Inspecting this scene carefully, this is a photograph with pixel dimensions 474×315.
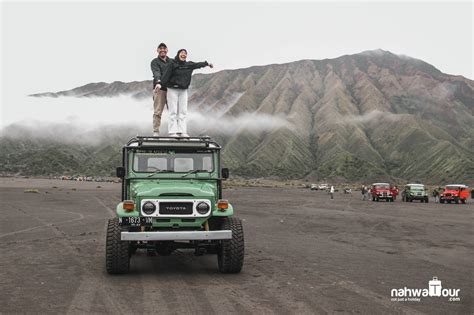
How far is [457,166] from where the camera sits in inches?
5192

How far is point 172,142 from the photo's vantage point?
1130 cm

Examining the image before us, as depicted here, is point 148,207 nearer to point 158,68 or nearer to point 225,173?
point 225,173

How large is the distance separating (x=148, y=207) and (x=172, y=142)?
6.07 feet

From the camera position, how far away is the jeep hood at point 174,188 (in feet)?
33.3

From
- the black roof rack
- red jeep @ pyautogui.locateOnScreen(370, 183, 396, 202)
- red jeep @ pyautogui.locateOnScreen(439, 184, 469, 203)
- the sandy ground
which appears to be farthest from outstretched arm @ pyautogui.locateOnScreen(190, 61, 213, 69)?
red jeep @ pyautogui.locateOnScreen(439, 184, 469, 203)

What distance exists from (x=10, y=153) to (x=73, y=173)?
123 ft

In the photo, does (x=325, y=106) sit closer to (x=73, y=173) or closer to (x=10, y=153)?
(x=73, y=173)

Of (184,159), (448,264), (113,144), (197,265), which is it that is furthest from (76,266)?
(113,144)

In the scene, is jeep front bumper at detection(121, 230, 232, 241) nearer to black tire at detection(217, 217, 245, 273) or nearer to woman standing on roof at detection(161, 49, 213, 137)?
black tire at detection(217, 217, 245, 273)

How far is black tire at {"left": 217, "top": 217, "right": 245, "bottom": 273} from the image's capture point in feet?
33.6

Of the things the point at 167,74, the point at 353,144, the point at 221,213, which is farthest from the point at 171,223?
the point at 353,144

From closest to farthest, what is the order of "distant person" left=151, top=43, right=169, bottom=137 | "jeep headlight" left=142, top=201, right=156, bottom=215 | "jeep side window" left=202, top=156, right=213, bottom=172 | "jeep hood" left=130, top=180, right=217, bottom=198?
"jeep headlight" left=142, top=201, right=156, bottom=215 → "jeep hood" left=130, top=180, right=217, bottom=198 → "jeep side window" left=202, top=156, right=213, bottom=172 → "distant person" left=151, top=43, right=169, bottom=137

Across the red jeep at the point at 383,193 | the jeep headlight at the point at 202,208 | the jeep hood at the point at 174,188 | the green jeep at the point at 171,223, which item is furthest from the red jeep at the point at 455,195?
the jeep headlight at the point at 202,208

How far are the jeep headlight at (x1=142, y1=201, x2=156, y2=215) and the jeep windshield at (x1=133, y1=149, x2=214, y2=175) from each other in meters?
1.35
